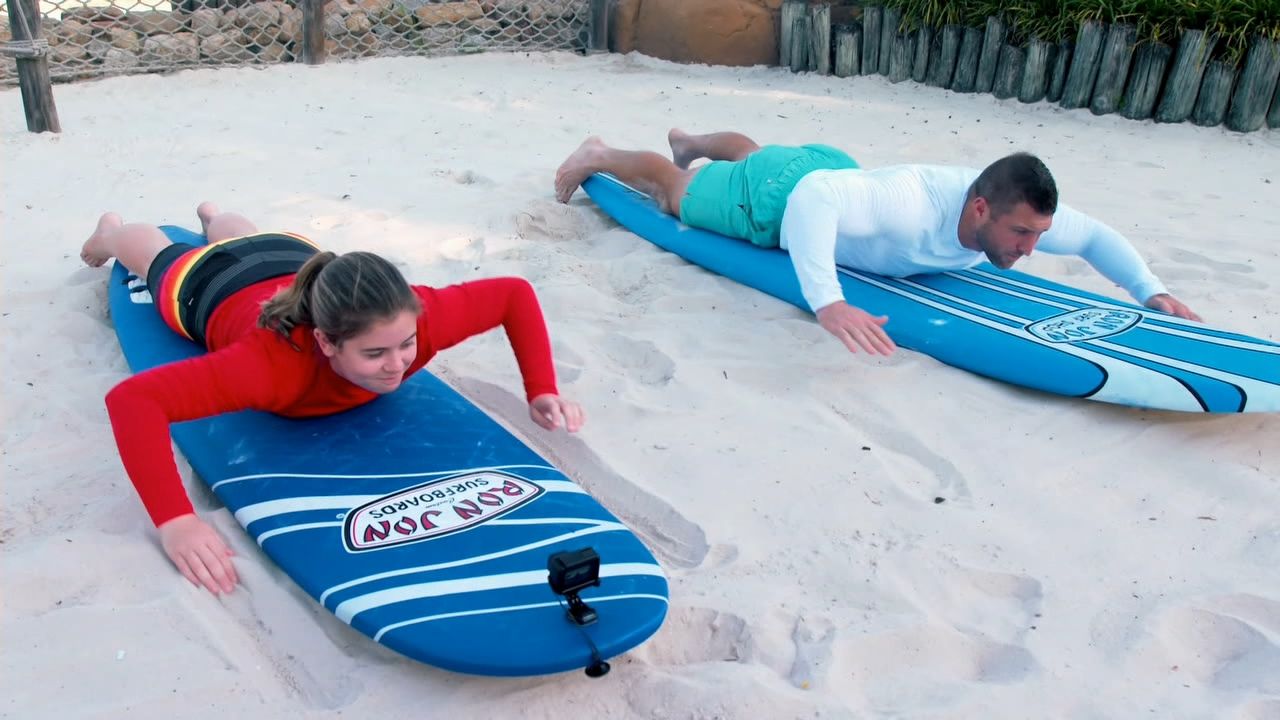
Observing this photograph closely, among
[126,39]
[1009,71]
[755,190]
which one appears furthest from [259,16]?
[1009,71]

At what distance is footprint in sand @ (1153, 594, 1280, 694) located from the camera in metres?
1.93

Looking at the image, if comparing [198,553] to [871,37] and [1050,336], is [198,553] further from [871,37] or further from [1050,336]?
[871,37]

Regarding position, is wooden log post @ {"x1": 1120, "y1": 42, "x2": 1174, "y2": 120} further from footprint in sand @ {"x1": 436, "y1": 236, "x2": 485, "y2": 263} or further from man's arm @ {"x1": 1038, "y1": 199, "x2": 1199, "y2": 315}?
footprint in sand @ {"x1": 436, "y1": 236, "x2": 485, "y2": 263}

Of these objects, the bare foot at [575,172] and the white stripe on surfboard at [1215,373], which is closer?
the white stripe on surfboard at [1215,373]

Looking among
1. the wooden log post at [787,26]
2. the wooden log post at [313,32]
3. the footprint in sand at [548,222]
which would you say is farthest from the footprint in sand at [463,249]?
the wooden log post at [787,26]

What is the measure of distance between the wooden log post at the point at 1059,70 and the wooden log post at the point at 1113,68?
0.20m

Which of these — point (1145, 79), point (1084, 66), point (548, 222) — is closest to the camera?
point (548, 222)

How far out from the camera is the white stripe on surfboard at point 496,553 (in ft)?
6.57

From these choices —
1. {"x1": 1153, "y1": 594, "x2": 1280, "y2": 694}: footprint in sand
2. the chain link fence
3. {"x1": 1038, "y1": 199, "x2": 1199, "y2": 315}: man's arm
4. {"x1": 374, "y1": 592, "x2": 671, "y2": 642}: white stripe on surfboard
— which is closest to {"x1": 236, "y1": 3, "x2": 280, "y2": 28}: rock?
the chain link fence

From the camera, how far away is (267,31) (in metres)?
7.02

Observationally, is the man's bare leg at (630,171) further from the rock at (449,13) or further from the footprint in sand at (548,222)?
the rock at (449,13)

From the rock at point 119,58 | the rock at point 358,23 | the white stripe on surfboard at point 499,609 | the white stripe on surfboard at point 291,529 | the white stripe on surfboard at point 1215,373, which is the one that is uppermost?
the rock at point 358,23

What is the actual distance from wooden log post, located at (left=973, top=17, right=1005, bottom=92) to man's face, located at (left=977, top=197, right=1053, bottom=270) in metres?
3.80

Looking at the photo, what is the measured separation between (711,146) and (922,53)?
298 cm
